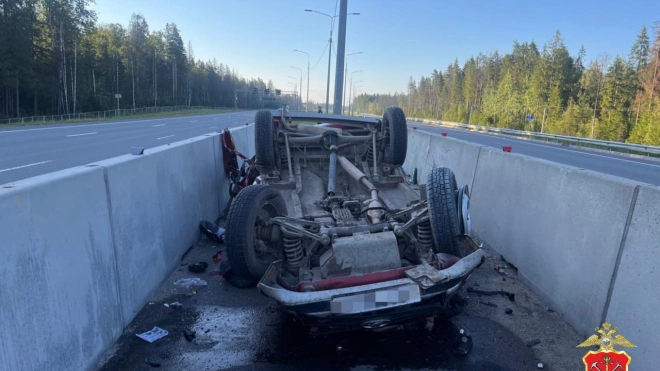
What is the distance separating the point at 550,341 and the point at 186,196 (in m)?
4.21

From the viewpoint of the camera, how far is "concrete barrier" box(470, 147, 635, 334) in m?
3.31

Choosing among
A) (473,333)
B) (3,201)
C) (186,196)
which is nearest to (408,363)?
(473,333)

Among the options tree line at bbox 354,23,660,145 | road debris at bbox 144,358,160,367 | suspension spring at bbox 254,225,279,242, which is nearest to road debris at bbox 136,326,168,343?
road debris at bbox 144,358,160,367

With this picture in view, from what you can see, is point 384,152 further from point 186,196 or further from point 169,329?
point 169,329

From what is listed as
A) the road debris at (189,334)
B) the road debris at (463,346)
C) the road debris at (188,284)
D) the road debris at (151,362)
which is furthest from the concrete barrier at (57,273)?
the road debris at (463,346)

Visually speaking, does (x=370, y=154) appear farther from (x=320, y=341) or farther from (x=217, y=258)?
→ (x=320, y=341)

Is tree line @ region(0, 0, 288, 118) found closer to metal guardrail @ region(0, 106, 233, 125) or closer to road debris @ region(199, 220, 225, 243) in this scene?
metal guardrail @ region(0, 106, 233, 125)

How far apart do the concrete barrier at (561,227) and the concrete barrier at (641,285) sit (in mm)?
106

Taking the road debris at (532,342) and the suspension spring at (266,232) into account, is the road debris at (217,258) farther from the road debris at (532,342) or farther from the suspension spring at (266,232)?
the road debris at (532,342)

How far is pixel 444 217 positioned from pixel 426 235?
1.41 feet

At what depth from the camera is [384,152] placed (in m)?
6.37

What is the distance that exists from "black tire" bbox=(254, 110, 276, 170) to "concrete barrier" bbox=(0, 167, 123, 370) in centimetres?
279

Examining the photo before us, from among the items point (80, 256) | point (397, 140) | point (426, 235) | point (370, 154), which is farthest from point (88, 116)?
point (426, 235)

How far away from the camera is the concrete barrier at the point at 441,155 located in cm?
653
